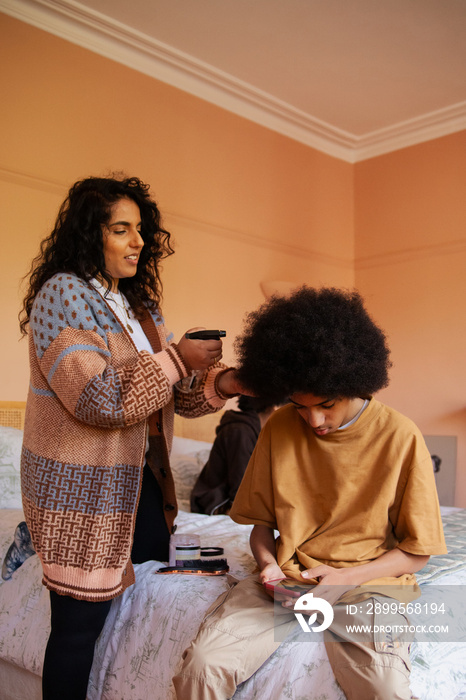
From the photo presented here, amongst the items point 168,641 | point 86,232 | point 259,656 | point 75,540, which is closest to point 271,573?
point 259,656

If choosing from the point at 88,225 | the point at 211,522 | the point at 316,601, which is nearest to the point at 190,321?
the point at 211,522

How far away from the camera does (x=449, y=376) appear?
4.90 metres

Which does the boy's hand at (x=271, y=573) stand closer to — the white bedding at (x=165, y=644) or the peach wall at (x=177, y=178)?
the white bedding at (x=165, y=644)

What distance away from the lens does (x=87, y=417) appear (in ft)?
5.22

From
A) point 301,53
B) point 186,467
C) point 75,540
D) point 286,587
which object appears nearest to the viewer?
point 286,587

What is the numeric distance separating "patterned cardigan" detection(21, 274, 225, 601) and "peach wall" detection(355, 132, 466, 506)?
3647mm

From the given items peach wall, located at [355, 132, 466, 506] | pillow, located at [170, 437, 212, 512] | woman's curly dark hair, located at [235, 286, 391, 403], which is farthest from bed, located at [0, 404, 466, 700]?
peach wall, located at [355, 132, 466, 506]

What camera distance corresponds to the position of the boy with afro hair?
1417mm

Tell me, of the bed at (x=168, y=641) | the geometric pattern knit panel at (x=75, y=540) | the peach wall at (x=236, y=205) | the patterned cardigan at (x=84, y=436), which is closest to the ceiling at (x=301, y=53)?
the peach wall at (x=236, y=205)

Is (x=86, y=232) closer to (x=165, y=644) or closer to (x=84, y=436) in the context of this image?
(x=84, y=436)

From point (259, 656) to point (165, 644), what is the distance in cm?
33

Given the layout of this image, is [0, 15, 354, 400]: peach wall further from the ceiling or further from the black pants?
the black pants

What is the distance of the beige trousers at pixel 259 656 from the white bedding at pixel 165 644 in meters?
0.04

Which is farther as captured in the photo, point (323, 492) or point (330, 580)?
point (323, 492)
